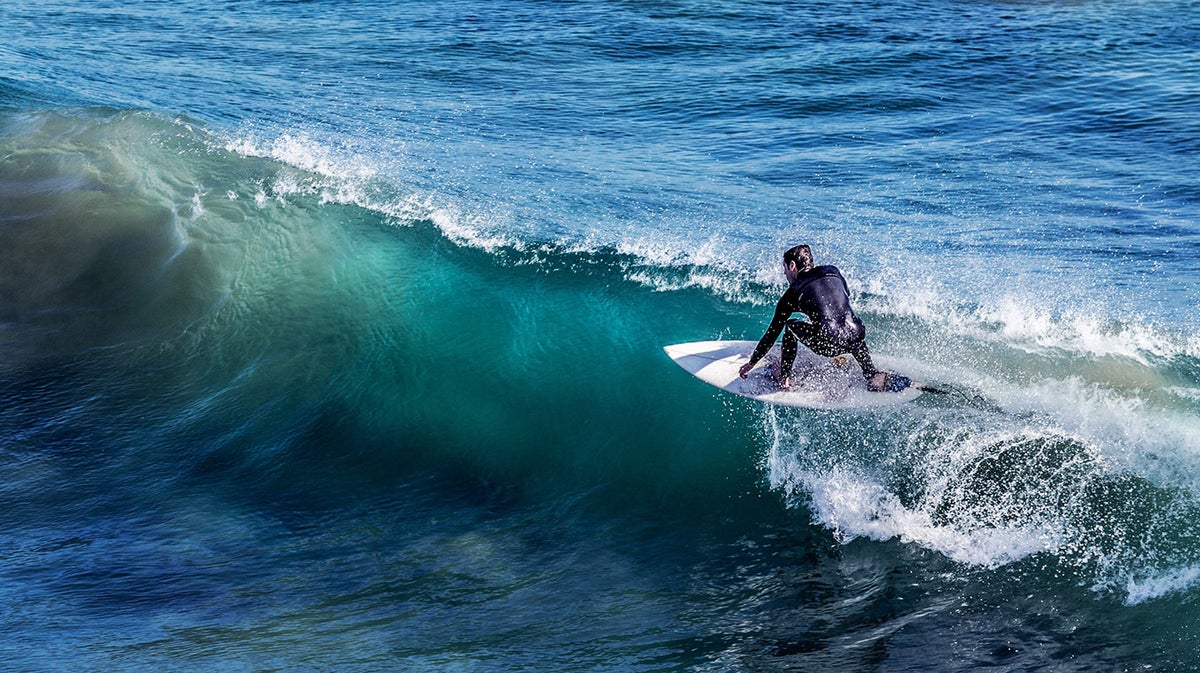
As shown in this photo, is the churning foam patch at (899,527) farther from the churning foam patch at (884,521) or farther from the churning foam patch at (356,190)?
the churning foam patch at (356,190)

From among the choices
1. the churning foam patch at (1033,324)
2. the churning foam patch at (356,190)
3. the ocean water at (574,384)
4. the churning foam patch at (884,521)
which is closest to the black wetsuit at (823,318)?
the ocean water at (574,384)

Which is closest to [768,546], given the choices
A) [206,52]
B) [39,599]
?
[39,599]

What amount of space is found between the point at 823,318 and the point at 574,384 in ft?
10.00

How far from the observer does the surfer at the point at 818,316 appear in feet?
30.9

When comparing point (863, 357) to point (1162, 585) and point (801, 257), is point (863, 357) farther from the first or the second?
point (1162, 585)

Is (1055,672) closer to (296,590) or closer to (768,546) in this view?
(768,546)

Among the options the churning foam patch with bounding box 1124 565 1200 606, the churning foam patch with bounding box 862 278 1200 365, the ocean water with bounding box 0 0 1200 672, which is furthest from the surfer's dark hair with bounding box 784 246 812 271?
the churning foam patch with bounding box 1124 565 1200 606

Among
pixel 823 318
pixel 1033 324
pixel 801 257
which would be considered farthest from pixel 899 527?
pixel 1033 324

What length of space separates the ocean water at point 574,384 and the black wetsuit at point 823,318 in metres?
0.73

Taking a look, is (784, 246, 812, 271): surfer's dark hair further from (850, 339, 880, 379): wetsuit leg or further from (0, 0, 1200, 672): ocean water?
(0, 0, 1200, 672): ocean water

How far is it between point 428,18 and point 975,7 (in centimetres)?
1494

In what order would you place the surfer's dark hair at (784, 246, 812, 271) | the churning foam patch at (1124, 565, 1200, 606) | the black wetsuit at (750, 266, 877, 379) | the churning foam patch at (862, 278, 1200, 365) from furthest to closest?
the churning foam patch at (862, 278, 1200, 365) < the surfer's dark hair at (784, 246, 812, 271) < the black wetsuit at (750, 266, 877, 379) < the churning foam patch at (1124, 565, 1200, 606)

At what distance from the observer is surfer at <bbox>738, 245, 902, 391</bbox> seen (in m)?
9.42

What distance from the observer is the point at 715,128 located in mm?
19812
